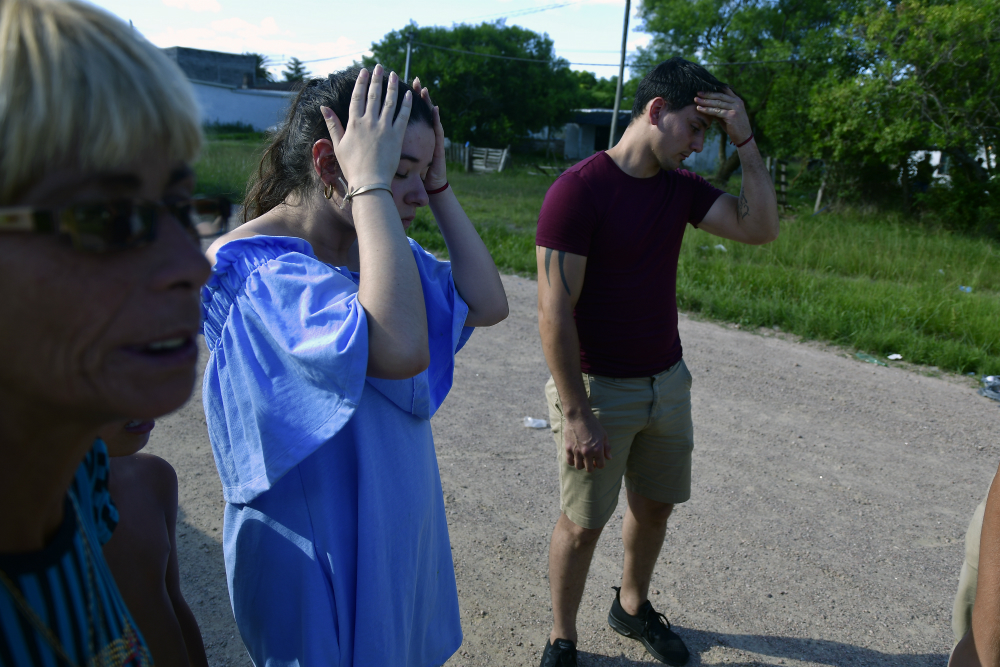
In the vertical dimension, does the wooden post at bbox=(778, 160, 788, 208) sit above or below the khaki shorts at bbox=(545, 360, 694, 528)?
above

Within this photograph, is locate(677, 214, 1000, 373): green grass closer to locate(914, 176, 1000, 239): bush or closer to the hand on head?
locate(914, 176, 1000, 239): bush

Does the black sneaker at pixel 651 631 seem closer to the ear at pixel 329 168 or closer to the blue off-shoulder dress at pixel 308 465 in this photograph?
the blue off-shoulder dress at pixel 308 465

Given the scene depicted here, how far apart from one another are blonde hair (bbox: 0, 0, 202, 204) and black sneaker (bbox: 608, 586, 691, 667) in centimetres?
265

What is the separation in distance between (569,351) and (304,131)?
127 cm

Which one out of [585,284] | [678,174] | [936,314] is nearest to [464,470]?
[585,284]

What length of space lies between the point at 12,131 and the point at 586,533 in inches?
94.7

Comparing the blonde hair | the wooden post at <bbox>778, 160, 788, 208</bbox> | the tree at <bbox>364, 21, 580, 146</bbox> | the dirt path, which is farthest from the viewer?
the tree at <bbox>364, 21, 580, 146</bbox>

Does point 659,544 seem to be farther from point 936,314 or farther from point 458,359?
point 936,314

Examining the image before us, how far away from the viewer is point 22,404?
0.80 meters

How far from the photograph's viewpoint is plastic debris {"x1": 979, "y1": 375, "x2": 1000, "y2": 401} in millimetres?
5348

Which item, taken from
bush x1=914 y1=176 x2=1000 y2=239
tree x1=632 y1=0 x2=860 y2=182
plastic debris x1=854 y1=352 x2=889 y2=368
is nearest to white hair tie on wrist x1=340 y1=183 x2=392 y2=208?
plastic debris x1=854 y1=352 x2=889 y2=368

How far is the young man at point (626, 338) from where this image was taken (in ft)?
8.64

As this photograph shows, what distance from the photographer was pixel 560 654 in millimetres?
2684

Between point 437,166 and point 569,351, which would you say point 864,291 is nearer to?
point 569,351
